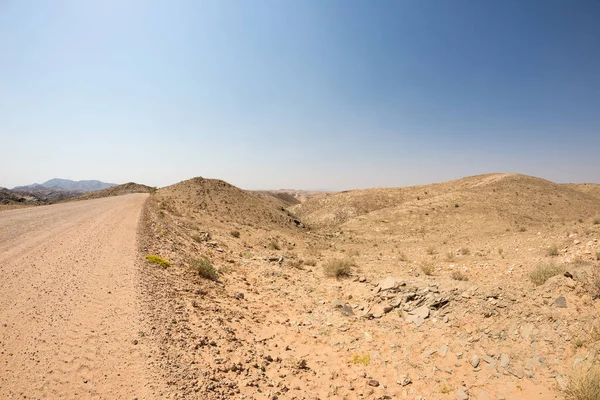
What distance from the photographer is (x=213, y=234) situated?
2150 cm

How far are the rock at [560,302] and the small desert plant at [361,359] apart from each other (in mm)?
5128

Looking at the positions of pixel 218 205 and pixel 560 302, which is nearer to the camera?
pixel 560 302

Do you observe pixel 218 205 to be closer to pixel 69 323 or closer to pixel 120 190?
pixel 69 323

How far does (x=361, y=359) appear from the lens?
7.36m

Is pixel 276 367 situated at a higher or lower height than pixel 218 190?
lower

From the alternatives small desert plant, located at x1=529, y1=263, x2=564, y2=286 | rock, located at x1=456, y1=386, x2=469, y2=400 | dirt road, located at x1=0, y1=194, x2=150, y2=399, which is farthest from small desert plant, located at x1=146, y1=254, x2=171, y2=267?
small desert plant, located at x1=529, y1=263, x2=564, y2=286

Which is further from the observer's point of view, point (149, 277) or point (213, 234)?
point (213, 234)

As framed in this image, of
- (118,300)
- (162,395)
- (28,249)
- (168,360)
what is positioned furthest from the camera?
(28,249)

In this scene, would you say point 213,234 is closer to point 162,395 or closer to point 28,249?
point 28,249

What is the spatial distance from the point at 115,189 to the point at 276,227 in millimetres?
59956

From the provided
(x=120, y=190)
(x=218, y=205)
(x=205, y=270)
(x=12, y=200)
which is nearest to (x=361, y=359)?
(x=205, y=270)

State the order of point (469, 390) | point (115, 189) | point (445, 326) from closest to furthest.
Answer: point (469, 390), point (445, 326), point (115, 189)

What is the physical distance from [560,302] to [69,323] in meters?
12.0

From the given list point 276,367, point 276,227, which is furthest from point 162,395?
point 276,227
